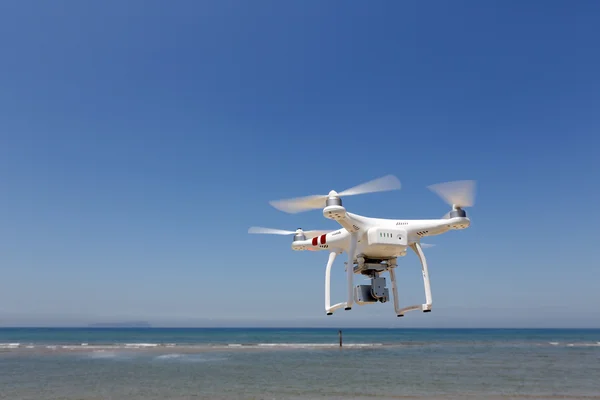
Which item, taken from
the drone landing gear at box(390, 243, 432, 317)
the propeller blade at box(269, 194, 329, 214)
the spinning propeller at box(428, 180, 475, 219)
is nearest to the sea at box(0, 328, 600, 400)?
the drone landing gear at box(390, 243, 432, 317)

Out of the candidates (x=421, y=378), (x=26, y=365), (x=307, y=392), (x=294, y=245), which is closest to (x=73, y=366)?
(x=26, y=365)

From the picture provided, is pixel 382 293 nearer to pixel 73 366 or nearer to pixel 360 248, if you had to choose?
pixel 360 248

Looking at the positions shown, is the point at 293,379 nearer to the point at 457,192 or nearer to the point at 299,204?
the point at 299,204

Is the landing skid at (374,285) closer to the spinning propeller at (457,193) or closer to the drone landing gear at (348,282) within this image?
the drone landing gear at (348,282)

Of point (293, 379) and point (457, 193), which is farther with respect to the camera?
point (293, 379)

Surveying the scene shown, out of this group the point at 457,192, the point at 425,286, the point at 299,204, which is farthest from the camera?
the point at 299,204

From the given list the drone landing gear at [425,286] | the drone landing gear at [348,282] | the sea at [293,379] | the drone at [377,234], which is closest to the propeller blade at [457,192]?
the drone at [377,234]

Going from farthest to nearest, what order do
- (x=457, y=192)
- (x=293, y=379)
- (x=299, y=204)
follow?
(x=293, y=379)
(x=299, y=204)
(x=457, y=192)

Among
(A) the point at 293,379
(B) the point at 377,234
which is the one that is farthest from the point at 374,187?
(A) the point at 293,379
